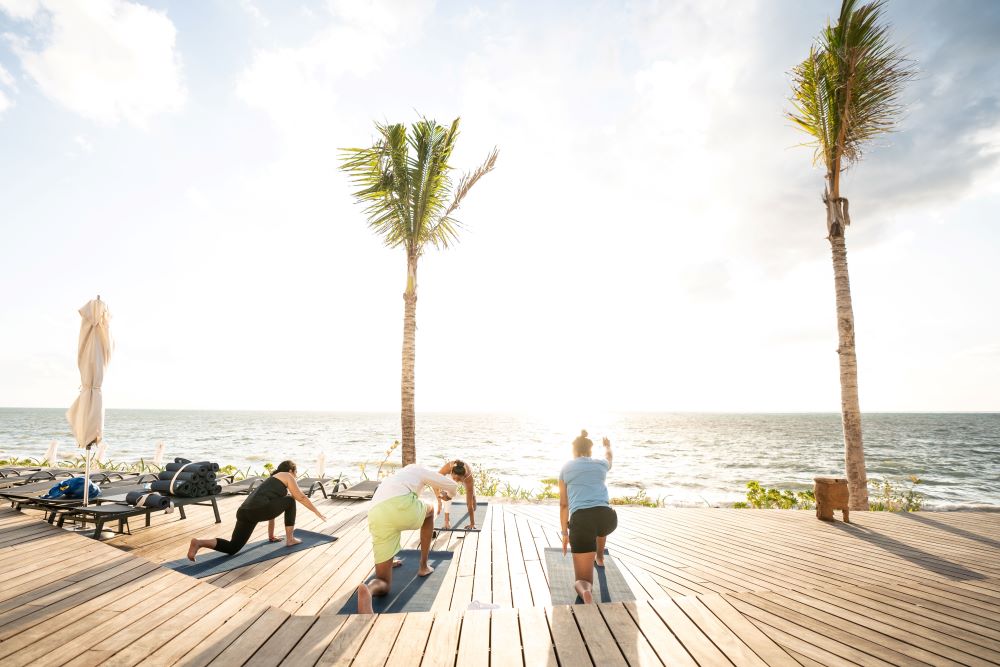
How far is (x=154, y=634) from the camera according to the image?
8.84 feet

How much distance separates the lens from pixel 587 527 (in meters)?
4.10

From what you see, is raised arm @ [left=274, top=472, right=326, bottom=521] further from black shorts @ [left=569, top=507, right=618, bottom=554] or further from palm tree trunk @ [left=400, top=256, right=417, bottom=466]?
palm tree trunk @ [left=400, top=256, right=417, bottom=466]

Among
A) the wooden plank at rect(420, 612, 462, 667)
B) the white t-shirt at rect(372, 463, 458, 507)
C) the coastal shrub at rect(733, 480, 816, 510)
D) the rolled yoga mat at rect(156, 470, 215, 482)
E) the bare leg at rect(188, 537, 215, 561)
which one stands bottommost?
the coastal shrub at rect(733, 480, 816, 510)

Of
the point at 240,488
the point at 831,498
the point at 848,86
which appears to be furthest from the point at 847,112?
the point at 240,488

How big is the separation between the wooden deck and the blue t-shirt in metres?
0.95

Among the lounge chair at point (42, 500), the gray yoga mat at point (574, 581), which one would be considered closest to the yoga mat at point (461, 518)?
the gray yoga mat at point (574, 581)

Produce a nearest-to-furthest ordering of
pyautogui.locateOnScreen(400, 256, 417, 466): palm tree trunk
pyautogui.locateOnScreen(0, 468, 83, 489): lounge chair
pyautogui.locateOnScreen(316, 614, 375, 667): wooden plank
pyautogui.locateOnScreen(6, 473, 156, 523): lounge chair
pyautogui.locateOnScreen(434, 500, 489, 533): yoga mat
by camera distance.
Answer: pyautogui.locateOnScreen(316, 614, 375, 667): wooden plank → pyautogui.locateOnScreen(6, 473, 156, 523): lounge chair → pyautogui.locateOnScreen(434, 500, 489, 533): yoga mat → pyautogui.locateOnScreen(0, 468, 83, 489): lounge chair → pyautogui.locateOnScreen(400, 256, 417, 466): palm tree trunk

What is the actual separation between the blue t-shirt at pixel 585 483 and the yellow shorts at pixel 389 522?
1.56 meters

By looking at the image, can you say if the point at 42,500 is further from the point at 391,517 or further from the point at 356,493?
the point at 391,517

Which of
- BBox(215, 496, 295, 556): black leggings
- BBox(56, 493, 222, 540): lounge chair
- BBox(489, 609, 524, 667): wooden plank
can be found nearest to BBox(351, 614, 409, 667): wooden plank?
BBox(489, 609, 524, 667): wooden plank

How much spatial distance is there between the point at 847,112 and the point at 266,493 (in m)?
12.7

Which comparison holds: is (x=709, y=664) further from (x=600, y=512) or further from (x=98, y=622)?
(x=98, y=622)

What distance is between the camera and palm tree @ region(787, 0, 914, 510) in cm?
859

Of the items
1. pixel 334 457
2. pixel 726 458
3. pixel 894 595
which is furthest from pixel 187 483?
pixel 726 458
